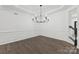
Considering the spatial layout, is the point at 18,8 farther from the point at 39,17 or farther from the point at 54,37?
the point at 54,37

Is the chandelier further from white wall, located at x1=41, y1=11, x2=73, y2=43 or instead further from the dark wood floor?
the dark wood floor

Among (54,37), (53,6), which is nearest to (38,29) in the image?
(54,37)

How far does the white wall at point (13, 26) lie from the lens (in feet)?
5.09

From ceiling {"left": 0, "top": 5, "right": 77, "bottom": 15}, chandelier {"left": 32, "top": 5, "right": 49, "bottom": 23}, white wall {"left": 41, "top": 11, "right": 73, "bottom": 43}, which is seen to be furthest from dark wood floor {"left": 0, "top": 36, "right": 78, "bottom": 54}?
ceiling {"left": 0, "top": 5, "right": 77, "bottom": 15}

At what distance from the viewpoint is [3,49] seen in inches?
60.9

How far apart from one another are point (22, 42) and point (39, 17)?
12.9 inches

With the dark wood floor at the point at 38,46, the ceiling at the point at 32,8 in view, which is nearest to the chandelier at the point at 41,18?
the ceiling at the point at 32,8

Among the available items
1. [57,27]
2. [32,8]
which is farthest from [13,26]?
[57,27]

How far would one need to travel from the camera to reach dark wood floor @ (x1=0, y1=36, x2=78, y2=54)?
155cm

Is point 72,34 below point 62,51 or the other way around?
the other way around

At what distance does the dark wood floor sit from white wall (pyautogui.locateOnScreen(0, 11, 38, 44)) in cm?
6

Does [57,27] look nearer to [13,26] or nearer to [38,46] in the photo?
[38,46]

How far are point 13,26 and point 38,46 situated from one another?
347 mm
